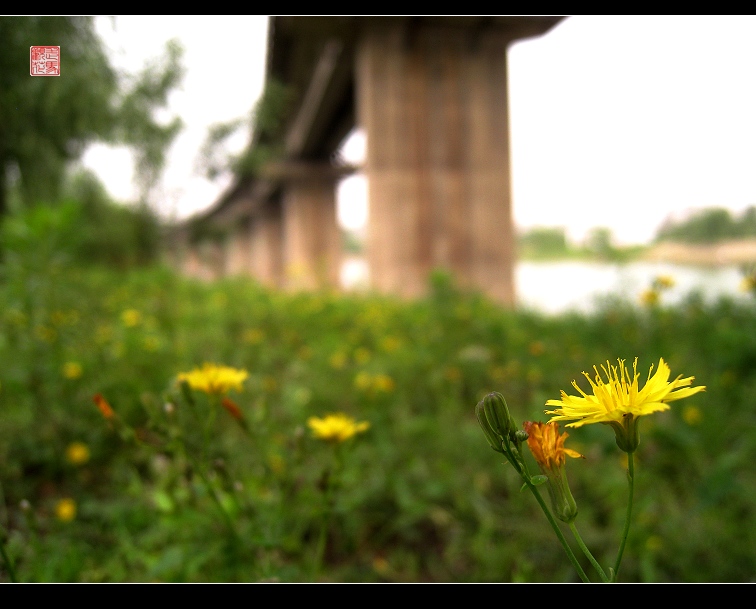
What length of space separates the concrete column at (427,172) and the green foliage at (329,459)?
3.45 meters

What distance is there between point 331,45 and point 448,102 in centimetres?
200

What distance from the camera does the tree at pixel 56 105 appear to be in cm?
73

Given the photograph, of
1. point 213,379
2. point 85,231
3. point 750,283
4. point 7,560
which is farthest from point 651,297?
point 85,231

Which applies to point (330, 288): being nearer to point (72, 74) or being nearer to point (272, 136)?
point (72, 74)

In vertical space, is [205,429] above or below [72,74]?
below

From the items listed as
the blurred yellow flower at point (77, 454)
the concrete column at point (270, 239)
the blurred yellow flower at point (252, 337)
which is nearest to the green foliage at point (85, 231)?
the blurred yellow flower at point (77, 454)

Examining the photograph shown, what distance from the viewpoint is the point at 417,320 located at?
3180mm

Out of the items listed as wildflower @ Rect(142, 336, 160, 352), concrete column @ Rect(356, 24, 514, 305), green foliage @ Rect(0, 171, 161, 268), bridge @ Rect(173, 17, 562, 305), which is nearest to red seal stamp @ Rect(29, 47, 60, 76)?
green foliage @ Rect(0, 171, 161, 268)

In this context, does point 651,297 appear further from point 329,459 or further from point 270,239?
point 270,239

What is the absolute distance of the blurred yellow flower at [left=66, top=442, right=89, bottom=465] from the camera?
4.56ft

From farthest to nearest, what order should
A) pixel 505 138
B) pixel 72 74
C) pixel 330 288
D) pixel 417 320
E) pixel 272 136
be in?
1. pixel 272 136
2. pixel 505 138
3. pixel 330 288
4. pixel 417 320
5. pixel 72 74

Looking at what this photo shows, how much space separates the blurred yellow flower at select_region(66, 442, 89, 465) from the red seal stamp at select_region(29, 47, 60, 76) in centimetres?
103

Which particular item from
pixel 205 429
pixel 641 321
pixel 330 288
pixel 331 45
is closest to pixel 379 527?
pixel 205 429
